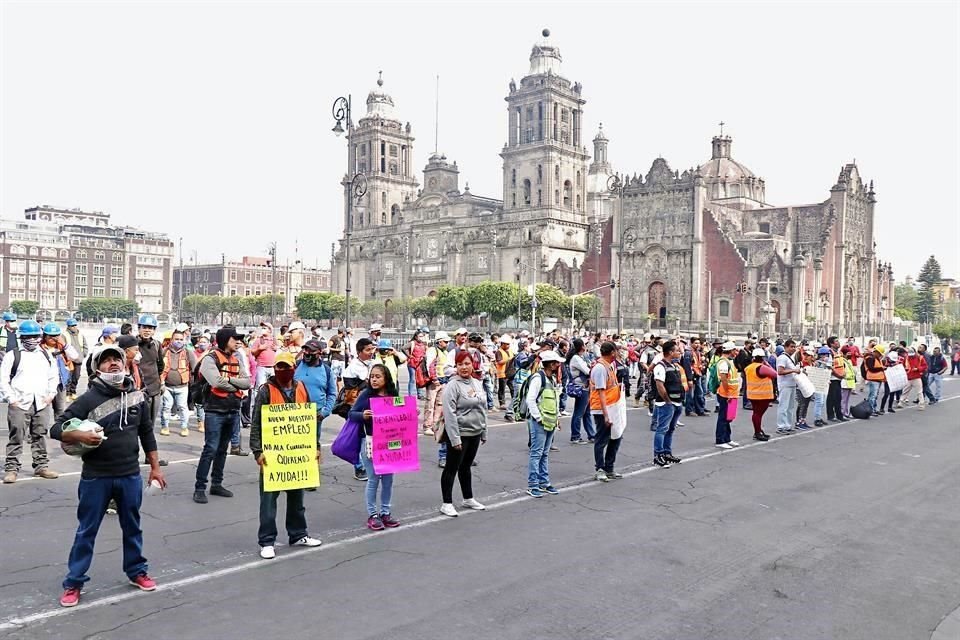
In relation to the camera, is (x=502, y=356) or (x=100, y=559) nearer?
(x=100, y=559)

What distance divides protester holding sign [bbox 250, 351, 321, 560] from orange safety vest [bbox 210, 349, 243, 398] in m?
1.88

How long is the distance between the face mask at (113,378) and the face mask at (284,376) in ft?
4.93

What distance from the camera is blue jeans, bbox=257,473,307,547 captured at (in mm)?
6852

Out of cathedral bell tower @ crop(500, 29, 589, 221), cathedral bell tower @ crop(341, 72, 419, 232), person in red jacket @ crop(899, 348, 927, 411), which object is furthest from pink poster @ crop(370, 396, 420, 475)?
cathedral bell tower @ crop(341, 72, 419, 232)

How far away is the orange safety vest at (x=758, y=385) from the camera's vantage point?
14148 millimetres

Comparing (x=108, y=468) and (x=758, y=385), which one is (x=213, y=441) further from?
(x=758, y=385)

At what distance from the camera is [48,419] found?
980 centimetres

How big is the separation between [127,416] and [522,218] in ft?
260

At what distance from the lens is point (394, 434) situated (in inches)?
314

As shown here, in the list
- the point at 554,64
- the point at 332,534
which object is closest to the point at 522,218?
the point at 554,64

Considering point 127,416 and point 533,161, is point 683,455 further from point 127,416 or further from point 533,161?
point 533,161

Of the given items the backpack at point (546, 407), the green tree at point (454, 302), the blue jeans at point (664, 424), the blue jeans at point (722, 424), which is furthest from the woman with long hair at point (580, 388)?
the green tree at point (454, 302)

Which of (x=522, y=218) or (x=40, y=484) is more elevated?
(x=522, y=218)

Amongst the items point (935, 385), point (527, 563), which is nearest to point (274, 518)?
point (527, 563)
